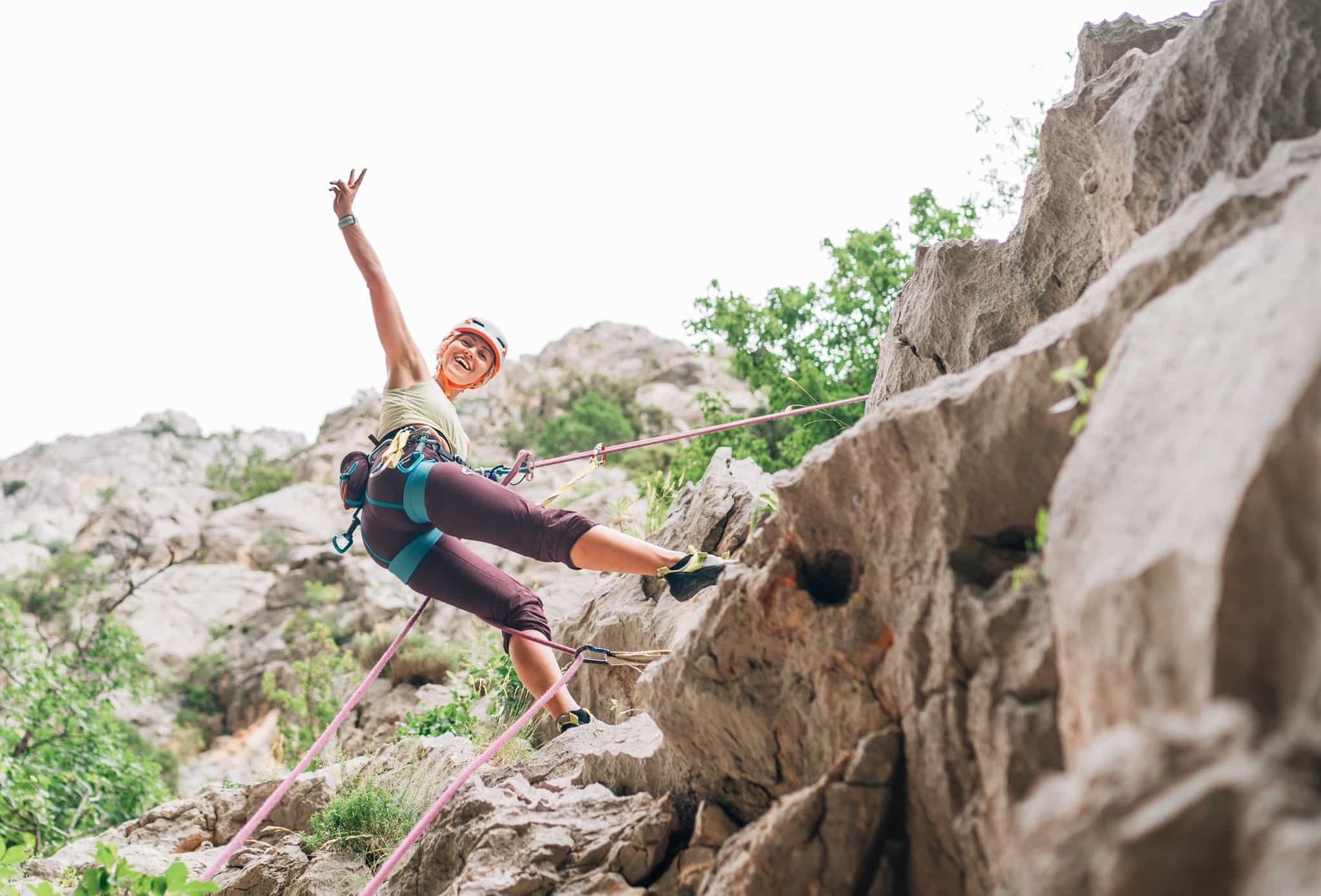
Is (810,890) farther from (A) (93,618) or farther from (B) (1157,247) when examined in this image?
(A) (93,618)

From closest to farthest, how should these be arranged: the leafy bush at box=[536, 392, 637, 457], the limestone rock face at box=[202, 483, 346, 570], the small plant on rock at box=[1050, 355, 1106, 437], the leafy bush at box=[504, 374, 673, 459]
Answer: the small plant on rock at box=[1050, 355, 1106, 437] → the limestone rock face at box=[202, 483, 346, 570] → the leafy bush at box=[536, 392, 637, 457] → the leafy bush at box=[504, 374, 673, 459]

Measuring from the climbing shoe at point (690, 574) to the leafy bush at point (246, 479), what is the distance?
129 feet

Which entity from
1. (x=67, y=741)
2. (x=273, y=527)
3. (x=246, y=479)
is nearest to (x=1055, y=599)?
(x=67, y=741)

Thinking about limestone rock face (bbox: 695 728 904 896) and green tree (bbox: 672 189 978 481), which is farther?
green tree (bbox: 672 189 978 481)

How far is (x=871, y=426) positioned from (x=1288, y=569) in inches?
67.7

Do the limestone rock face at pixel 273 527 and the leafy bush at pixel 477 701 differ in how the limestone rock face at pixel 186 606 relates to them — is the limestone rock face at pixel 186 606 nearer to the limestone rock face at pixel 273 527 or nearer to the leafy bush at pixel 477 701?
the limestone rock face at pixel 273 527

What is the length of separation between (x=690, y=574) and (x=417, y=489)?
1754mm

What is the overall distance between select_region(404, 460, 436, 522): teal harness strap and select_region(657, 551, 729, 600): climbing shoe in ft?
5.02

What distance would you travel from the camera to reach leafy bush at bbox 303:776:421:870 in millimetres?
6055

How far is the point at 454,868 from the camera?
16.7 feet

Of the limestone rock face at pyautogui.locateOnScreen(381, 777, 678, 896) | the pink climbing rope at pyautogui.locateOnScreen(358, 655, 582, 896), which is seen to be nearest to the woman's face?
the pink climbing rope at pyautogui.locateOnScreen(358, 655, 582, 896)

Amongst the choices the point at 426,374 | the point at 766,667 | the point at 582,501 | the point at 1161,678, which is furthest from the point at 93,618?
the point at 1161,678

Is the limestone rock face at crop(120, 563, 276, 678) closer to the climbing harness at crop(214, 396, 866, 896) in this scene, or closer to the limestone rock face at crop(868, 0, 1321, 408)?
the climbing harness at crop(214, 396, 866, 896)

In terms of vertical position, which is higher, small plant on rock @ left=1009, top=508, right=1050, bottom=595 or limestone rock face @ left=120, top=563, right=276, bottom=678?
limestone rock face @ left=120, top=563, right=276, bottom=678
